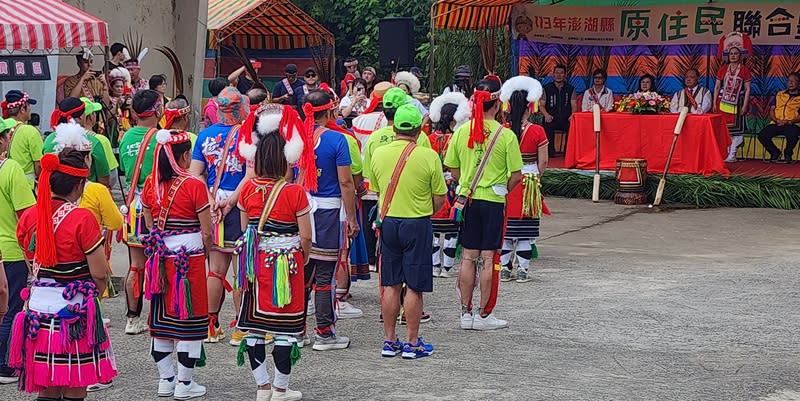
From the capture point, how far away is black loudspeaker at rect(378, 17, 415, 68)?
714 inches

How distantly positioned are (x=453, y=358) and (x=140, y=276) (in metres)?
2.11

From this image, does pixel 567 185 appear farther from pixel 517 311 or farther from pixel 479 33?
pixel 517 311

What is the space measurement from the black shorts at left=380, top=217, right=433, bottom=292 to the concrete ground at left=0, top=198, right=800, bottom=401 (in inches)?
20.5

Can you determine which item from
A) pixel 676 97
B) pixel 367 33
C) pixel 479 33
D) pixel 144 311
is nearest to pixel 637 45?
pixel 676 97

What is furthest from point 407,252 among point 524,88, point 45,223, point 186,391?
point 45,223

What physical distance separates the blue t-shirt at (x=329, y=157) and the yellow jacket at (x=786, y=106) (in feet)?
38.4

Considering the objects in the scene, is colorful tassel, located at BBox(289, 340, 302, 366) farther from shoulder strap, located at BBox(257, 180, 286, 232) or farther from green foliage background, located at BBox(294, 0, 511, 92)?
green foliage background, located at BBox(294, 0, 511, 92)

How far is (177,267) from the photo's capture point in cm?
607

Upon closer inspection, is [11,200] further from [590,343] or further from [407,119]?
[590,343]

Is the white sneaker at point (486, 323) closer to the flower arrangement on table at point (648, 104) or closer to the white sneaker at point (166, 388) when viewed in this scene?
the white sneaker at point (166, 388)

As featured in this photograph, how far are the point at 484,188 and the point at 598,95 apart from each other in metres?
11.0

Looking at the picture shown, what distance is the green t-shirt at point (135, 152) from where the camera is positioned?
7359 millimetres

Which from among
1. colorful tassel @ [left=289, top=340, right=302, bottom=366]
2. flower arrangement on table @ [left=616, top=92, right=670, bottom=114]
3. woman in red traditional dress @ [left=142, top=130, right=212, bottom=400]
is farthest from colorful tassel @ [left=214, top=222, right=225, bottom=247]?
flower arrangement on table @ [left=616, top=92, right=670, bottom=114]

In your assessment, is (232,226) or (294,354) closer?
(294,354)
